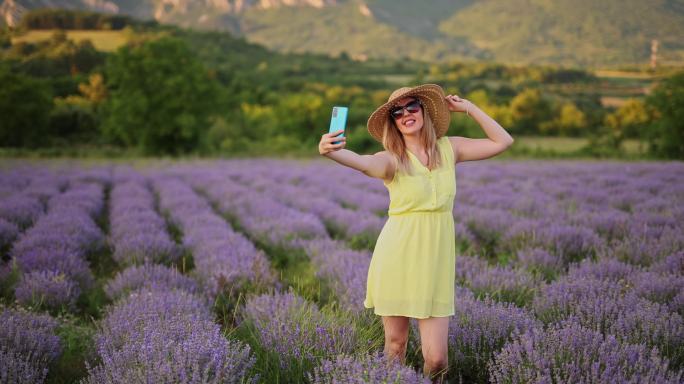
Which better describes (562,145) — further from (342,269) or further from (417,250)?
(417,250)

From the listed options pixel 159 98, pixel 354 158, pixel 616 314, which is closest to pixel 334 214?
pixel 616 314

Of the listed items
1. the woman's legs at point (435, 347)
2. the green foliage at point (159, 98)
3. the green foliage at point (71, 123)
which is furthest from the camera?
the green foliage at point (71, 123)

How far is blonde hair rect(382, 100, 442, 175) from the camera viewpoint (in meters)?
2.25

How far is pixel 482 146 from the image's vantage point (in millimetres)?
2387

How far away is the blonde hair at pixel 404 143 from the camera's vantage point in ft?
7.37

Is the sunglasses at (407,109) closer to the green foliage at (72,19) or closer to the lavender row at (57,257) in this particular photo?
the lavender row at (57,257)

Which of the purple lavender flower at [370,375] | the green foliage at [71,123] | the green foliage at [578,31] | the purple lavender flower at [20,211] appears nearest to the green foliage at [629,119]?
the green foliage at [578,31]

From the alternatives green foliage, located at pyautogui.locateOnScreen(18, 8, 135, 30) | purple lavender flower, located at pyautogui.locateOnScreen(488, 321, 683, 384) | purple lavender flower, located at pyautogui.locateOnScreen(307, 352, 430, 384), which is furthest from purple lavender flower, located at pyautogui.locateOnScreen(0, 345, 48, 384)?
green foliage, located at pyautogui.locateOnScreen(18, 8, 135, 30)

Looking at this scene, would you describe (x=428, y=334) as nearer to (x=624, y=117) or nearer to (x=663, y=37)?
(x=624, y=117)

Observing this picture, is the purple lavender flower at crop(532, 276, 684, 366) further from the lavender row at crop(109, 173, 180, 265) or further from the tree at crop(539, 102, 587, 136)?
the tree at crop(539, 102, 587, 136)

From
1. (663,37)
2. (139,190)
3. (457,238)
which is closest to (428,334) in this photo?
(457,238)

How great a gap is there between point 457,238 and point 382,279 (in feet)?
11.6

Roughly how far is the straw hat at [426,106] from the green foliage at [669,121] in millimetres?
27138

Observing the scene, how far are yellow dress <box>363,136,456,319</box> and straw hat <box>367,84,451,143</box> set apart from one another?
9.1 inches
